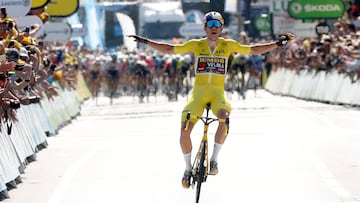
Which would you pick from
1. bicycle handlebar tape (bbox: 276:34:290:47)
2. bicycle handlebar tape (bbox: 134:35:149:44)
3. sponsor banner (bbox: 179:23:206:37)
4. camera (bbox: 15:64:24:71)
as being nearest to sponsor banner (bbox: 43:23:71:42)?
sponsor banner (bbox: 179:23:206:37)

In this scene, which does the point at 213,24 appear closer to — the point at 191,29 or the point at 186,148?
the point at 186,148

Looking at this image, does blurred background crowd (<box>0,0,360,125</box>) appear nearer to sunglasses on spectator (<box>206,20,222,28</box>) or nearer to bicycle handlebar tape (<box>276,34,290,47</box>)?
sunglasses on spectator (<box>206,20,222,28</box>)

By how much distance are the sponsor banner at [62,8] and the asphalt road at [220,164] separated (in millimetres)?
5882

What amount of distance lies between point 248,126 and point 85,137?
3.87 m

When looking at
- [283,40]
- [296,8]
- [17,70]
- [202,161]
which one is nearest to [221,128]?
[202,161]

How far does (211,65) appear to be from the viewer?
47.6 feet

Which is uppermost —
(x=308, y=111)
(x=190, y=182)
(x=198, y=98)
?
(x=198, y=98)

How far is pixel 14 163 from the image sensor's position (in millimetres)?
16156

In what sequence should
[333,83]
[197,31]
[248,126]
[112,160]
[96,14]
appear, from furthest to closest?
[96,14] < [197,31] < [333,83] < [248,126] < [112,160]

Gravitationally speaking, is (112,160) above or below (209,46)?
below

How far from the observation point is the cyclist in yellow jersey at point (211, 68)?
46.2ft

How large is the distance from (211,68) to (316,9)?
3419 cm

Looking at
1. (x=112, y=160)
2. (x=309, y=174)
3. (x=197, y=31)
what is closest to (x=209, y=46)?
(x=309, y=174)

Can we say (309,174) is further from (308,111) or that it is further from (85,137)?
(308,111)
